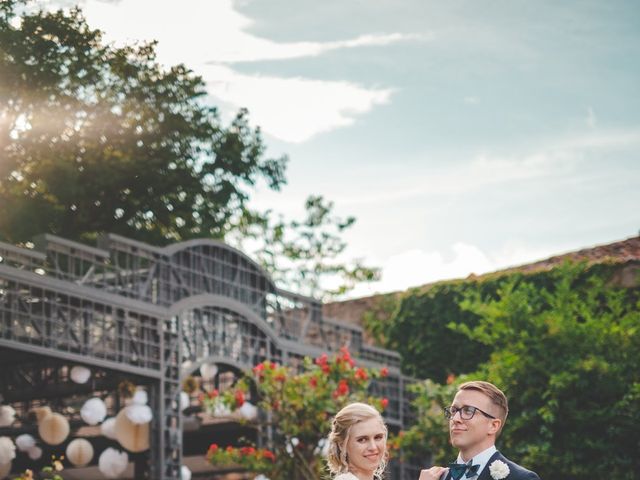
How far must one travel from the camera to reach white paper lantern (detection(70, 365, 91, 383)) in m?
13.7

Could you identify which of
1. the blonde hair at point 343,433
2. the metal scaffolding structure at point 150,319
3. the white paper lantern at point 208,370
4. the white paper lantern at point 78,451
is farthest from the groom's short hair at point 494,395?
the white paper lantern at point 208,370

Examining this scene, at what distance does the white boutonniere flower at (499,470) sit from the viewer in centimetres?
407

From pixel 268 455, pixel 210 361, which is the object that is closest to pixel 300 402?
pixel 268 455

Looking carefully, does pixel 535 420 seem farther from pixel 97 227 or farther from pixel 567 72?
pixel 97 227

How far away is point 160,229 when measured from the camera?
23891 mm

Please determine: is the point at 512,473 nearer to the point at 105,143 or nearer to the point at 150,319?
the point at 150,319

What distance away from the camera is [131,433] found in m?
14.2

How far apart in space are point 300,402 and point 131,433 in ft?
7.03

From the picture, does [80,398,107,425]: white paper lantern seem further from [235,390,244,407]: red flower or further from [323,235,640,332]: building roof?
[323,235,640,332]: building roof

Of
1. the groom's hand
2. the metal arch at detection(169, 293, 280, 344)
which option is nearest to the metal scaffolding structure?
the metal arch at detection(169, 293, 280, 344)

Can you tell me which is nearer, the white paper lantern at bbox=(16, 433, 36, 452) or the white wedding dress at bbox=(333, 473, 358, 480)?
the white wedding dress at bbox=(333, 473, 358, 480)

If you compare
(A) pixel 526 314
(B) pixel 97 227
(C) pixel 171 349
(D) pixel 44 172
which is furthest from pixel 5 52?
(A) pixel 526 314

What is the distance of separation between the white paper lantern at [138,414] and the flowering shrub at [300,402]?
31.6 inches

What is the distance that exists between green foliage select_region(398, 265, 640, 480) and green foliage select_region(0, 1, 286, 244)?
941 centimetres
